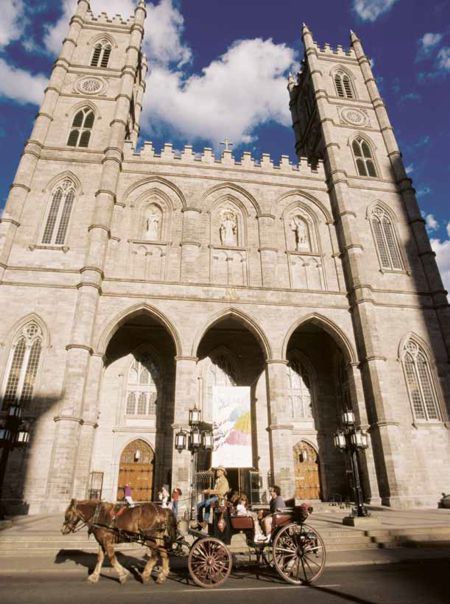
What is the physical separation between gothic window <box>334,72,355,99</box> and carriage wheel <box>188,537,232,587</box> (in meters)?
32.7

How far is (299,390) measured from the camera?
71.4 ft

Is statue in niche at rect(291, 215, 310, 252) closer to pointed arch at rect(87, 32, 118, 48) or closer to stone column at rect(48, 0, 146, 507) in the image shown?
stone column at rect(48, 0, 146, 507)

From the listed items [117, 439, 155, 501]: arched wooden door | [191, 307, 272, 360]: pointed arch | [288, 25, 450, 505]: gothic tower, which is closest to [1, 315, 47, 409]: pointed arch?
[117, 439, 155, 501]: arched wooden door

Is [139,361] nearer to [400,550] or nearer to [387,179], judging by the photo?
[400,550]

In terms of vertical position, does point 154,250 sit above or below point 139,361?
above

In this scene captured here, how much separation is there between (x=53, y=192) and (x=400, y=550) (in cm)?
2264

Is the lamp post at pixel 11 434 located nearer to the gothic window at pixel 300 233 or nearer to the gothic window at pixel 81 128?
the gothic window at pixel 300 233

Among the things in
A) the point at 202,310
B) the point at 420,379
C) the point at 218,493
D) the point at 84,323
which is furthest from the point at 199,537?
the point at 420,379

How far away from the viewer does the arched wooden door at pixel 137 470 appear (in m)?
18.5

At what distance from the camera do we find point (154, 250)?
20.7 m

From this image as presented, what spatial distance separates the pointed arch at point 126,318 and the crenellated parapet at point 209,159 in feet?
34.7

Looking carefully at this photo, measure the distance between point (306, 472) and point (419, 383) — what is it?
7653 mm

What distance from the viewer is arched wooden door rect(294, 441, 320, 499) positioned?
19.8 metres

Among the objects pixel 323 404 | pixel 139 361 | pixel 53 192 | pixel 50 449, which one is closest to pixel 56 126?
pixel 53 192
